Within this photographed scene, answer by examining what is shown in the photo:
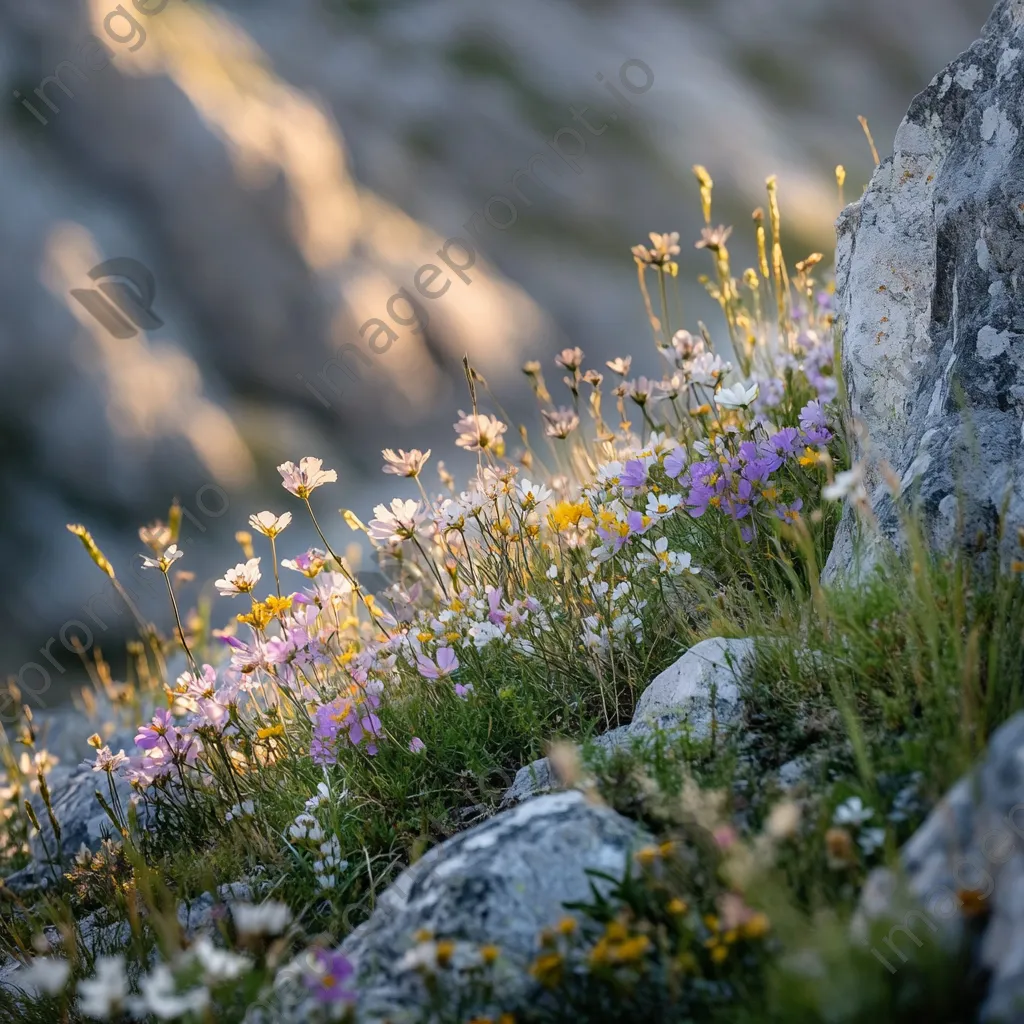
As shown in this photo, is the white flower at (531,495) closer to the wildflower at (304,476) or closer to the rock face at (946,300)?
the wildflower at (304,476)

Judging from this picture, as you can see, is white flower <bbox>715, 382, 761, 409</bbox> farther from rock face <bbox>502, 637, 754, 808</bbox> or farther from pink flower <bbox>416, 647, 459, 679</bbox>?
pink flower <bbox>416, 647, 459, 679</bbox>

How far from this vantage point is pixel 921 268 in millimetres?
3148

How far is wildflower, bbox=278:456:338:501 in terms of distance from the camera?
9.41 feet

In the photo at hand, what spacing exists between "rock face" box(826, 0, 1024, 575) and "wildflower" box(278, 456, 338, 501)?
1.59 meters

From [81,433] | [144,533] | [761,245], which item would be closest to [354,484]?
[81,433]

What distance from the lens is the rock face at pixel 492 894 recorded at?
5.67 feet

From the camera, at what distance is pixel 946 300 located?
116 inches

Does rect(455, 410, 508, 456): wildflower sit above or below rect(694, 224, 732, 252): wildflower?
below

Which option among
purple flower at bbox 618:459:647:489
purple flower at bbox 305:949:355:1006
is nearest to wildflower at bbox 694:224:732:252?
purple flower at bbox 618:459:647:489

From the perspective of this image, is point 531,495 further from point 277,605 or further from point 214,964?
point 214,964

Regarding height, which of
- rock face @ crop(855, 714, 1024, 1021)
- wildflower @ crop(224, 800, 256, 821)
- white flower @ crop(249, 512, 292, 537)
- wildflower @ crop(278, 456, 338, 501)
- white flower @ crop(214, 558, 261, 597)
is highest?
wildflower @ crop(278, 456, 338, 501)

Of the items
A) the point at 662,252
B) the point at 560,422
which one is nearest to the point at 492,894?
the point at 560,422

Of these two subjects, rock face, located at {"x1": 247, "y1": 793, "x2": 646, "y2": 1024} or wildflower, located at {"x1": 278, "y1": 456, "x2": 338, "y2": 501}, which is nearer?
rock face, located at {"x1": 247, "y1": 793, "x2": 646, "y2": 1024}

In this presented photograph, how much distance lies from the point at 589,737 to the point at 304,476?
3.89ft
